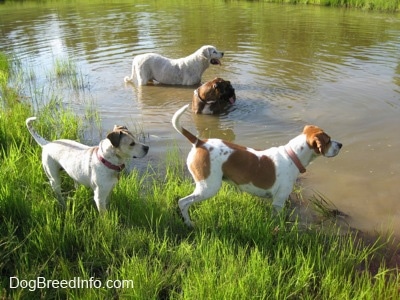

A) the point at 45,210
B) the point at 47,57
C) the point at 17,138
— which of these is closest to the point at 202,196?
the point at 45,210

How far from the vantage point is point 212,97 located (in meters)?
7.70

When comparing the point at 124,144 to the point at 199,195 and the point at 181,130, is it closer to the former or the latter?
the point at 181,130

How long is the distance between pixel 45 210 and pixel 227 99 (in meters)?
5.04

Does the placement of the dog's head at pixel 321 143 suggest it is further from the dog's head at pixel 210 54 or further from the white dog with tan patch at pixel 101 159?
the dog's head at pixel 210 54

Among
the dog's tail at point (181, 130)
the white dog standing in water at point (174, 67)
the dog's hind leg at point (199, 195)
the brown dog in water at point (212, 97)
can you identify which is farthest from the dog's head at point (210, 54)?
the dog's hind leg at point (199, 195)

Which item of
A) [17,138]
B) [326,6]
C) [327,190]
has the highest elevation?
[326,6]

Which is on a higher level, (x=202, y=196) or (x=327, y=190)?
(x=202, y=196)

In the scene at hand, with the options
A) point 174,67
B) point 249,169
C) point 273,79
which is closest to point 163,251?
point 249,169

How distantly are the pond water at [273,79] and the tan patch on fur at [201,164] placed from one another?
1.79m

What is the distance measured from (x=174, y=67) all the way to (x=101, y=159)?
6.31m

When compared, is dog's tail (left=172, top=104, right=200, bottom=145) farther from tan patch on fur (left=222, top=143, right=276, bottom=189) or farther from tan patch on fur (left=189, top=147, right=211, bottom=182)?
tan patch on fur (left=222, top=143, right=276, bottom=189)

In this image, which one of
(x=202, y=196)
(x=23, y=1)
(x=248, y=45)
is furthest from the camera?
(x=23, y=1)

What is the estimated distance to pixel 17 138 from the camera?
5367 mm

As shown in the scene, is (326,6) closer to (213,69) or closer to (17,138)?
(213,69)
